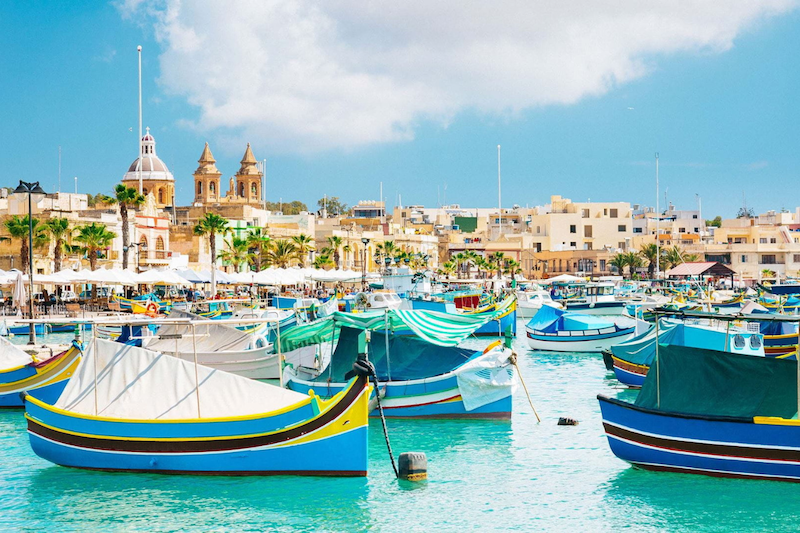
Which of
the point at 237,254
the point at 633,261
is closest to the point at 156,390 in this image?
the point at 237,254

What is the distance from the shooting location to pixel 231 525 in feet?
48.8

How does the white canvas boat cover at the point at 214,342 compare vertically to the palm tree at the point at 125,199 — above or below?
below

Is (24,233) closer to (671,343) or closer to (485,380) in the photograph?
→ (485,380)

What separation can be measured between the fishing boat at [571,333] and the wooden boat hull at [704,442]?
65.5 ft

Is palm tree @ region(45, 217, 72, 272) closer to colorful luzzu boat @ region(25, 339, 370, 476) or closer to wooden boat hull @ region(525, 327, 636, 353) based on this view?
wooden boat hull @ region(525, 327, 636, 353)

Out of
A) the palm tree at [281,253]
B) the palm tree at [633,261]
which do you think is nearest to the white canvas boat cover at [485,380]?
the palm tree at [281,253]

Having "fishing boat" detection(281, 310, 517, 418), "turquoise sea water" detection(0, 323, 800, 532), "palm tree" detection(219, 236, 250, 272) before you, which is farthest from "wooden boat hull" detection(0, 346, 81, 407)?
"palm tree" detection(219, 236, 250, 272)

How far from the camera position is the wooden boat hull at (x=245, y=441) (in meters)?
16.1

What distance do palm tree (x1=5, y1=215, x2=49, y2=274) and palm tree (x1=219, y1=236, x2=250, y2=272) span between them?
14466 mm

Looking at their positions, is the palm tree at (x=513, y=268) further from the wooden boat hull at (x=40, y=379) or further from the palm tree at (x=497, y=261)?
the wooden boat hull at (x=40, y=379)

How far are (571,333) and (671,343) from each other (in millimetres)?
12926

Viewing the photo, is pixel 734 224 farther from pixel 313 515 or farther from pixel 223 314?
pixel 313 515

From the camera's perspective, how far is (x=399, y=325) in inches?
913

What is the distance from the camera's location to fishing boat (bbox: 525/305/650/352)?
37.8 meters
